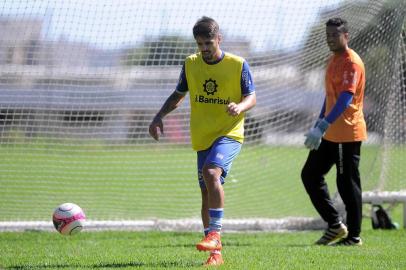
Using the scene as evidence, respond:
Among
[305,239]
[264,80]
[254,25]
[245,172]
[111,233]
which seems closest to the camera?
[305,239]

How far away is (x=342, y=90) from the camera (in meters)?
6.96

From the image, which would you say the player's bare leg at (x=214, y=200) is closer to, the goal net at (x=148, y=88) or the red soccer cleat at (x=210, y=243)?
the red soccer cleat at (x=210, y=243)

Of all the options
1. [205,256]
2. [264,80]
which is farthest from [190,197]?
[205,256]

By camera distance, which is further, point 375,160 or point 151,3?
point 375,160

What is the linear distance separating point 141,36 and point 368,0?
8.37 ft

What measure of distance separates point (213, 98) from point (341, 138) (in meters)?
1.66

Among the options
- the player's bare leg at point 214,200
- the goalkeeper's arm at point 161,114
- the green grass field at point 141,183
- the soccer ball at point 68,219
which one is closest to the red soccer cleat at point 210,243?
the player's bare leg at point 214,200

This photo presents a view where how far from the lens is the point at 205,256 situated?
6188 mm

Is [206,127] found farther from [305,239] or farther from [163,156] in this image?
[163,156]

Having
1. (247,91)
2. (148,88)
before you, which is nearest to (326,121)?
(247,91)

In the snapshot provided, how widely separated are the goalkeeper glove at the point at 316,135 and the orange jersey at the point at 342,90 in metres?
0.38

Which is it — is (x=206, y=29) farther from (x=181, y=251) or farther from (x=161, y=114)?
(x=181, y=251)

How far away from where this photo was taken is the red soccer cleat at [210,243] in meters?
5.40

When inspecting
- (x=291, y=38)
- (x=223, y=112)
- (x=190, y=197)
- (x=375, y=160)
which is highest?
(x=291, y=38)
